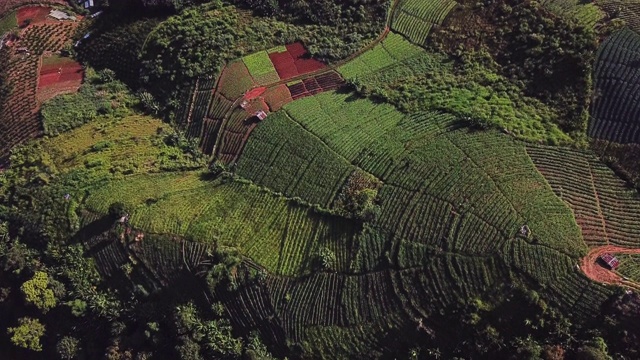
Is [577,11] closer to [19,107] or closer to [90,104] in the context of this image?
[90,104]

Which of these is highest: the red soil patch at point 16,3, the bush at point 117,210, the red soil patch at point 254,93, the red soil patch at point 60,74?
the red soil patch at point 16,3

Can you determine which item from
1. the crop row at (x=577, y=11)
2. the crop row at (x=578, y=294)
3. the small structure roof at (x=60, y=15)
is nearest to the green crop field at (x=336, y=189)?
the crop row at (x=578, y=294)

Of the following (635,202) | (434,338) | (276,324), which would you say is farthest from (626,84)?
(276,324)

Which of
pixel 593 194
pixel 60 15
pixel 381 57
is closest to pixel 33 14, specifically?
pixel 60 15

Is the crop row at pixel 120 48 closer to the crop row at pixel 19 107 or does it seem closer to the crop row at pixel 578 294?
the crop row at pixel 19 107

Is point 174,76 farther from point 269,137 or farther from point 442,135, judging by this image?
point 442,135

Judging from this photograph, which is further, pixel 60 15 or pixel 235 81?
pixel 60 15

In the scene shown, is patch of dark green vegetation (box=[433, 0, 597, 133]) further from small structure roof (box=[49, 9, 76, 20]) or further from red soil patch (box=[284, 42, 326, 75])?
small structure roof (box=[49, 9, 76, 20])
